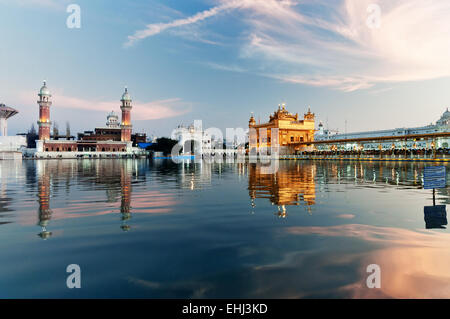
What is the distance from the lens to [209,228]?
770cm

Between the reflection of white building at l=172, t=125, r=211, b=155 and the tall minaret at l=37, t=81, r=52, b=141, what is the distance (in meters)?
56.3

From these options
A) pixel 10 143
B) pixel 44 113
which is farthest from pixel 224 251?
pixel 44 113

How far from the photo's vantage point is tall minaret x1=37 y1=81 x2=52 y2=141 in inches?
4769

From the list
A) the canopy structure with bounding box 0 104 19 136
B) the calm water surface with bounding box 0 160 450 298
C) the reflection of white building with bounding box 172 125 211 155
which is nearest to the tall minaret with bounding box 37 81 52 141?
the canopy structure with bounding box 0 104 19 136

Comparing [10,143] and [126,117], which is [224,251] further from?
[126,117]

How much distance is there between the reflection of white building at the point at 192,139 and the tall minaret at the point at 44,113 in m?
56.3

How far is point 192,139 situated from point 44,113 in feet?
209

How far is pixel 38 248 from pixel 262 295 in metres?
4.89

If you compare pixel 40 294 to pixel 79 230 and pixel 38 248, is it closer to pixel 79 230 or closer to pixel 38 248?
pixel 38 248

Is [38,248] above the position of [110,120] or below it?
below

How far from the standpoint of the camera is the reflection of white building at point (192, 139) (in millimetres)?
140413
